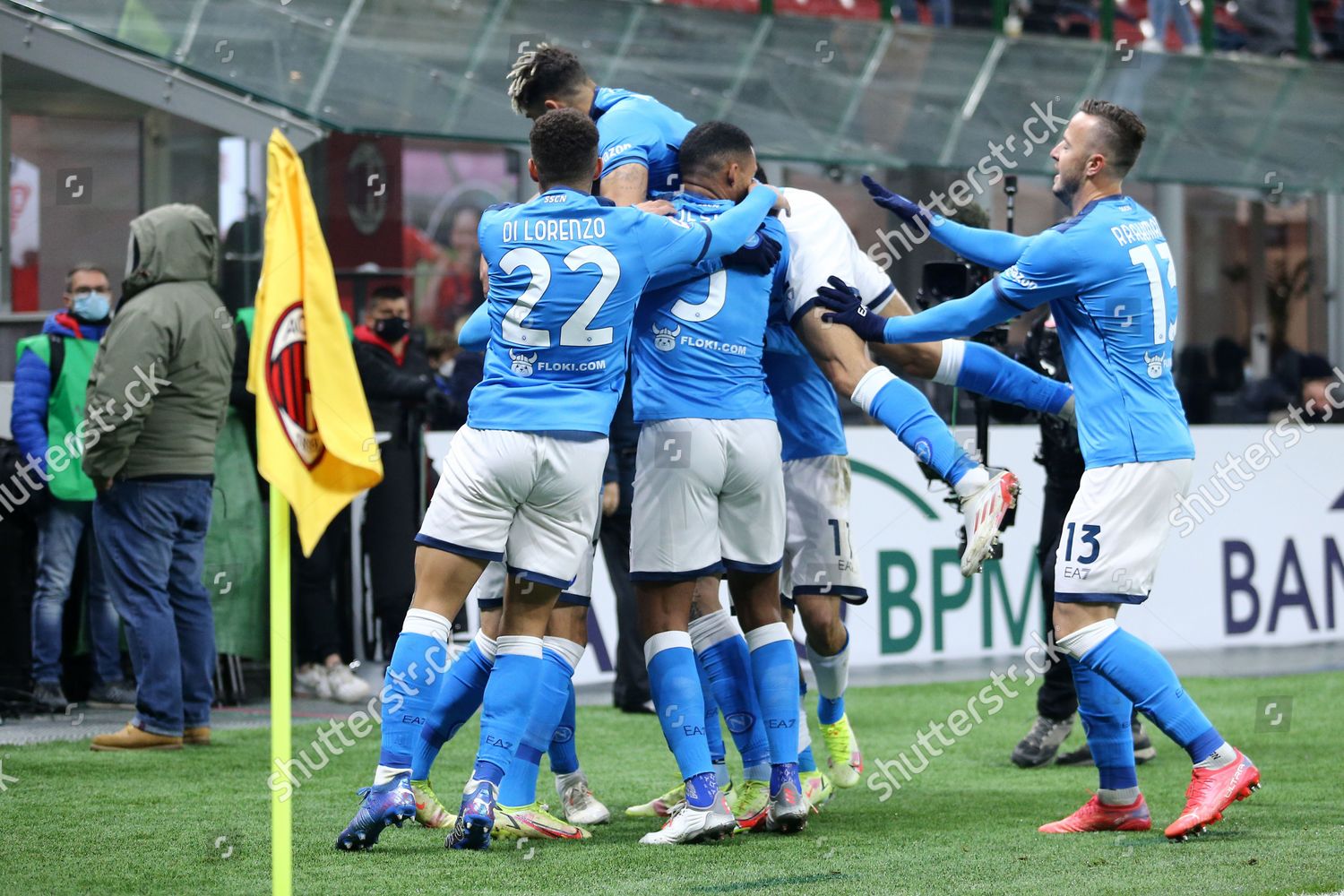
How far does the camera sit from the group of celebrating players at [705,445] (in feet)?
17.2

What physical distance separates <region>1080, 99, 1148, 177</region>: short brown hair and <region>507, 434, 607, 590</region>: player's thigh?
6.16ft

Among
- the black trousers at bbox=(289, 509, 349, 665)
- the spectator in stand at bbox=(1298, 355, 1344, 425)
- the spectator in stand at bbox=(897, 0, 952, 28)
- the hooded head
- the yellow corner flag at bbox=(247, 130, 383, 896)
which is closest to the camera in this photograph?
the yellow corner flag at bbox=(247, 130, 383, 896)

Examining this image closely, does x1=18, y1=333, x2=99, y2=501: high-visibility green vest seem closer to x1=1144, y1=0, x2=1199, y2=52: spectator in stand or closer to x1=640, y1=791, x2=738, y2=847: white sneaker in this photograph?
x1=640, y1=791, x2=738, y2=847: white sneaker

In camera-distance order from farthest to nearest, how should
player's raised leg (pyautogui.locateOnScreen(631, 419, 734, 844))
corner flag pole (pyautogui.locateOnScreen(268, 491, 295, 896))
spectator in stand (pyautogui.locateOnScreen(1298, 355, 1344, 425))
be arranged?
spectator in stand (pyautogui.locateOnScreen(1298, 355, 1344, 425)), player's raised leg (pyautogui.locateOnScreen(631, 419, 734, 844)), corner flag pole (pyautogui.locateOnScreen(268, 491, 295, 896))

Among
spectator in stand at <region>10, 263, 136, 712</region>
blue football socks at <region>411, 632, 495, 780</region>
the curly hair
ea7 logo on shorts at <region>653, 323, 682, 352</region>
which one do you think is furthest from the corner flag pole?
spectator in stand at <region>10, 263, 136, 712</region>

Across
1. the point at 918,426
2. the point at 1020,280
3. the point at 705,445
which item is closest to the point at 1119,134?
the point at 1020,280

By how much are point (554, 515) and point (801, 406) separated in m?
1.43

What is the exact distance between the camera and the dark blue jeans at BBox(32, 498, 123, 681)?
28.9ft

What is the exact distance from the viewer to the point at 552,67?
19.8ft

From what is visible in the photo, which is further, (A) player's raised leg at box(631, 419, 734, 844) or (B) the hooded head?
(B) the hooded head

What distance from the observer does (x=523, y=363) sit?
528 centimetres

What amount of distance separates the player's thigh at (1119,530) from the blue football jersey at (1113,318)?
6 cm

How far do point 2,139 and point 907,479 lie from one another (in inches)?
222

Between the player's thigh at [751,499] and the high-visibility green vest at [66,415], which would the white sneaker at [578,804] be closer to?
the player's thigh at [751,499]
